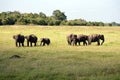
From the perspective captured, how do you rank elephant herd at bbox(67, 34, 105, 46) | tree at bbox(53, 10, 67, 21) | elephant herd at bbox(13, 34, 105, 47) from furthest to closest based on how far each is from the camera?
tree at bbox(53, 10, 67, 21)
elephant herd at bbox(67, 34, 105, 46)
elephant herd at bbox(13, 34, 105, 47)

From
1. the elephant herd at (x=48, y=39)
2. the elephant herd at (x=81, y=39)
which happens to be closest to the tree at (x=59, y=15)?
the elephant herd at (x=48, y=39)

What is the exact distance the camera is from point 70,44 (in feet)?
129

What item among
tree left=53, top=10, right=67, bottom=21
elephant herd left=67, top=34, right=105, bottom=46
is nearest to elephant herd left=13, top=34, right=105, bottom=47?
elephant herd left=67, top=34, right=105, bottom=46

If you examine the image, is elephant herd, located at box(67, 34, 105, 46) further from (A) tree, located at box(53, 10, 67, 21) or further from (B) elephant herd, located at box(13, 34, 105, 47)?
(A) tree, located at box(53, 10, 67, 21)

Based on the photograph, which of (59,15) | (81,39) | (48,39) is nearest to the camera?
(48,39)

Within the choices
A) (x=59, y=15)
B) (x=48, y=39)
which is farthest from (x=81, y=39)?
(x=59, y=15)

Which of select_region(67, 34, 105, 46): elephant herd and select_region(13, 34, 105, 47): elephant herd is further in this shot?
select_region(67, 34, 105, 46): elephant herd

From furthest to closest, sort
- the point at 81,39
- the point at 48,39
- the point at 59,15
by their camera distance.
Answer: the point at 59,15
the point at 81,39
the point at 48,39

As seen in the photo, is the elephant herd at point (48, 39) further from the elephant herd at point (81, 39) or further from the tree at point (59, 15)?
the tree at point (59, 15)

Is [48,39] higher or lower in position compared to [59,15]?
lower

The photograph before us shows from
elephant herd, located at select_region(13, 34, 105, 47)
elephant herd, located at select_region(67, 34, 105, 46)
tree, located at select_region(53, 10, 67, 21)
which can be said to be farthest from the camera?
tree, located at select_region(53, 10, 67, 21)

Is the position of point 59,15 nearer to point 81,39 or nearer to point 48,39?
point 81,39

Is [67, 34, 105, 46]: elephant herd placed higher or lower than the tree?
lower

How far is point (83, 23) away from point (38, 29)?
Result: 86.2ft
